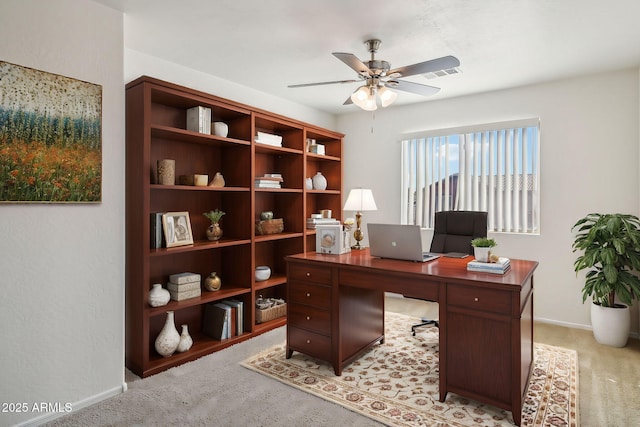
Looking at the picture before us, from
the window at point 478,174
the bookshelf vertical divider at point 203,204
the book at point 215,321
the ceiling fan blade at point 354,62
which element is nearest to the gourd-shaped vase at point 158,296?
the bookshelf vertical divider at point 203,204

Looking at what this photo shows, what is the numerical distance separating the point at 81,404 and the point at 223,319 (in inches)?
47.3

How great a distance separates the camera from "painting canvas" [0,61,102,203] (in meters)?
1.92

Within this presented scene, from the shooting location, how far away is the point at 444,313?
86.0 inches

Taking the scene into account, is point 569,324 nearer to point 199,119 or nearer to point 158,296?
point 158,296

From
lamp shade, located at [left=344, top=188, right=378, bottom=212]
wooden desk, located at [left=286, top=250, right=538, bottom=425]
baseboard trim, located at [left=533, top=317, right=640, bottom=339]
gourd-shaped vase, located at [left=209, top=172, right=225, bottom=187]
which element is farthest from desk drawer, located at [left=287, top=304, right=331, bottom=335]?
baseboard trim, located at [left=533, top=317, right=640, bottom=339]

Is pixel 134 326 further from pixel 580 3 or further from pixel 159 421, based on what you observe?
pixel 580 3

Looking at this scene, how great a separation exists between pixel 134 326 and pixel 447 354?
2.26 m

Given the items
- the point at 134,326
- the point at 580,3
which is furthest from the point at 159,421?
the point at 580,3

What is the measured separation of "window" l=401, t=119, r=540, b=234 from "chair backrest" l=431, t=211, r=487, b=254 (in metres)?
1.00

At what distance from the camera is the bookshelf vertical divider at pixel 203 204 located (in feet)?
8.70

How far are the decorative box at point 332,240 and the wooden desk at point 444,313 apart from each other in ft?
0.26

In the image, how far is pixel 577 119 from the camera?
363 centimetres

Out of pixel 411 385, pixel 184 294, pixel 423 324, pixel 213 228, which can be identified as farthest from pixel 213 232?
pixel 423 324

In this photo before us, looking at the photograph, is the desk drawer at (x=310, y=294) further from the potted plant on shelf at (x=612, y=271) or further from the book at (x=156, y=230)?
the potted plant on shelf at (x=612, y=271)
